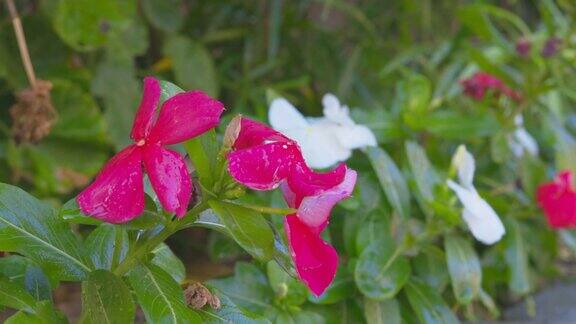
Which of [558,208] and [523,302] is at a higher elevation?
[558,208]

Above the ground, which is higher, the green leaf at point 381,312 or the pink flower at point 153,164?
the pink flower at point 153,164

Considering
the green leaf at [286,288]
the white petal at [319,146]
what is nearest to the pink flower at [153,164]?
the green leaf at [286,288]

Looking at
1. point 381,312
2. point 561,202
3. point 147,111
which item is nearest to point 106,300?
point 147,111

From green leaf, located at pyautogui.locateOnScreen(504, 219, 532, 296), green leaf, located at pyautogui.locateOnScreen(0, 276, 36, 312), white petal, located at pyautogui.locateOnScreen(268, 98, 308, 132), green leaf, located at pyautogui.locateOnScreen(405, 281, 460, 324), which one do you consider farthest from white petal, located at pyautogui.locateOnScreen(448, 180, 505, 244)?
green leaf, located at pyautogui.locateOnScreen(0, 276, 36, 312)

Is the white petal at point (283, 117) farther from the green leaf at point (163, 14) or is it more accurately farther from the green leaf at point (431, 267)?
the green leaf at point (163, 14)

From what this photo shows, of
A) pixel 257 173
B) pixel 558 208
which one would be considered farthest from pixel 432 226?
pixel 257 173

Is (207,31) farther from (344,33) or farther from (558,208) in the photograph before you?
(558,208)

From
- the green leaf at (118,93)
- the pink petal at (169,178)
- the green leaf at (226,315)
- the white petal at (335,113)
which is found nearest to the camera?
the pink petal at (169,178)
